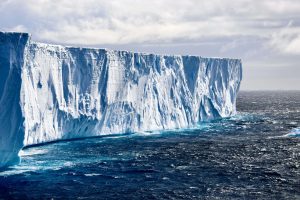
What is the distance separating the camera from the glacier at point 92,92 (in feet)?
109

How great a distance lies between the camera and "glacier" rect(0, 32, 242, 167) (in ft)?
109

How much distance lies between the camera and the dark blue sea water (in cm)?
2702

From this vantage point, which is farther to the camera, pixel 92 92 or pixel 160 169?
pixel 92 92

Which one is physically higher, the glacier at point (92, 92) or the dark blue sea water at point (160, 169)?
the glacier at point (92, 92)

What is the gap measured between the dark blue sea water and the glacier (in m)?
1.96

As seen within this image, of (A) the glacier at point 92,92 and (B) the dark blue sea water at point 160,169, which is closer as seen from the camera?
(B) the dark blue sea water at point 160,169

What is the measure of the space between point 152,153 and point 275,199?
1607 centimetres

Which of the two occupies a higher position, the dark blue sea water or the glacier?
the glacier

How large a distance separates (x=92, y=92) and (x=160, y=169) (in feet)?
51.9

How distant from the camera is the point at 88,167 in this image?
111 feet

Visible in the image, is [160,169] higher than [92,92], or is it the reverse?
[92,92]

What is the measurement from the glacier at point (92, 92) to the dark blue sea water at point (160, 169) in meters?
1.96

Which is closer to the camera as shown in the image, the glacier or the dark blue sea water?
the dark blue sea water

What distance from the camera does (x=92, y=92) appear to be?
46250mm
